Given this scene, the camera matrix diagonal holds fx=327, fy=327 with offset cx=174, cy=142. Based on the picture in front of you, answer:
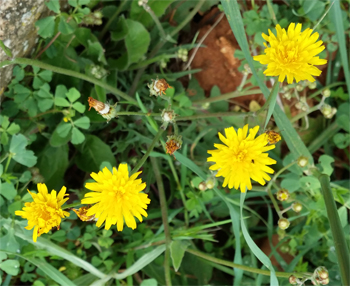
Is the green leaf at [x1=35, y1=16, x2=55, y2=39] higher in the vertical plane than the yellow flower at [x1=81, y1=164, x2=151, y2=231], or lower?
higher

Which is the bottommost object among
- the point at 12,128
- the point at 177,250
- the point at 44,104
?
the point at 177,250

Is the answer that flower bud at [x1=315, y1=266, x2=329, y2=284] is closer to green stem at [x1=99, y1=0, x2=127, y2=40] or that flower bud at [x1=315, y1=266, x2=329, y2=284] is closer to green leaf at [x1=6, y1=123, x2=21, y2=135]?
green leaf at [x1=6, y1=123, x2=21, y2=135]

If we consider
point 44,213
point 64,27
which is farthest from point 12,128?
point 44,213

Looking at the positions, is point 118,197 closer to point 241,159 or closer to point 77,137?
point 241,159

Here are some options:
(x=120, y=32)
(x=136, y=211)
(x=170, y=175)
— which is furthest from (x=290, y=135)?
(x=120, y=32)

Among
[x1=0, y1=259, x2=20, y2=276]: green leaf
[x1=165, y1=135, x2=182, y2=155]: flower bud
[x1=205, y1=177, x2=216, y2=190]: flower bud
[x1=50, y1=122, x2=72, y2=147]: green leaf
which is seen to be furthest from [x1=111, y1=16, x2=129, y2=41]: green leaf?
[x1=0, y1=259, x2=20, y2=276]: green leaf

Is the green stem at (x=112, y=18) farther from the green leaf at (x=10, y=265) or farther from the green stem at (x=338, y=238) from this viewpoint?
the green stem at (x=338, y=238)
